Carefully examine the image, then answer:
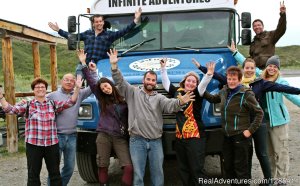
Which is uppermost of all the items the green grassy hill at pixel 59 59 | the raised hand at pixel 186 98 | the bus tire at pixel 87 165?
the green grassy hill at pixel 59 59

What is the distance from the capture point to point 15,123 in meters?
8.83

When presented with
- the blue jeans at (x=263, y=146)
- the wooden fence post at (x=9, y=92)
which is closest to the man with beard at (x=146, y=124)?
the blue jeans at (x=263, y=146)

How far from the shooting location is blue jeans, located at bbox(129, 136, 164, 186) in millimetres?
4816

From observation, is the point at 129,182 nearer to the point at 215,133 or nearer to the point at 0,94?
the point at 215,133

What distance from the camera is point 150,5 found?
6.41 metres

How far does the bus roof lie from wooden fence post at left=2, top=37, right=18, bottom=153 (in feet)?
10.6

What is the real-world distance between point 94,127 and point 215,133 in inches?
58.9

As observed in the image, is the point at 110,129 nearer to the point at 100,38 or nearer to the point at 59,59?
the point at 100,38

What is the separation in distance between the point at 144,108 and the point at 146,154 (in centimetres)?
53

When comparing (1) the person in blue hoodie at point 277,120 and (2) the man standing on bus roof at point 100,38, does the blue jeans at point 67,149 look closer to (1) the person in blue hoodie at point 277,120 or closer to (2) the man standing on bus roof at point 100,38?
(2) the man standing on bus roof at point 100,38

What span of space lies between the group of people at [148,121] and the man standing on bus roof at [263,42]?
1.37 meters

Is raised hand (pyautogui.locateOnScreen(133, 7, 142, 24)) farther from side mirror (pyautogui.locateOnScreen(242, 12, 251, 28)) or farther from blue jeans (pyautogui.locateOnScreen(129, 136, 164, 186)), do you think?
blue jeans (pyautogui.locateOnScreen(129, 136, 164, 186))

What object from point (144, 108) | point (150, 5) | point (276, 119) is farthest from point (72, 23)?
point (276, 119)

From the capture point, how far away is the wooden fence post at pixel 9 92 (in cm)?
873
